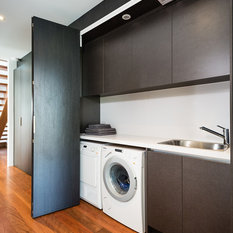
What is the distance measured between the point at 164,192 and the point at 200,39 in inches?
54.1

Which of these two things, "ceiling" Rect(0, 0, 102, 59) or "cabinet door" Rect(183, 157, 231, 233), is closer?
Answer: "cabinet door" Rect(183, 157, 231, 233)

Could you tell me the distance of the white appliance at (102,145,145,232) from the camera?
1.75m

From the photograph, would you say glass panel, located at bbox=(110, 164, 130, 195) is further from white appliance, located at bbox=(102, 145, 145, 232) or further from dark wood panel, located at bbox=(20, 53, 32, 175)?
dark wood panel, located at bbox=(20, 53, 32, 175)

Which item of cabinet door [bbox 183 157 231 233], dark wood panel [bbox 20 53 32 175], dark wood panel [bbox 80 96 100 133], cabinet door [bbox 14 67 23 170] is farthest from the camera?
cabinet door [bbox 14 67 23 170]

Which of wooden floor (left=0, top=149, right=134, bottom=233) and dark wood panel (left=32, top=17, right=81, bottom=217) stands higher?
dark wood panel (left=32, top=17, right=81, bottom=217)

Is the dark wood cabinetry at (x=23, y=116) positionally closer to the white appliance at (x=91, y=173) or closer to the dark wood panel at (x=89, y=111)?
the dark wood panel at (x=89, y=111)

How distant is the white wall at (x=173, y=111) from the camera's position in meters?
1.82

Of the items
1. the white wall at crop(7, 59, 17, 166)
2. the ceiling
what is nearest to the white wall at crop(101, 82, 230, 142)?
the ceiling

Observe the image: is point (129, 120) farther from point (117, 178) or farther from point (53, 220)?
point (53, 220)

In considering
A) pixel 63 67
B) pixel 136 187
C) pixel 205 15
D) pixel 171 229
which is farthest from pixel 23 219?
pixel 205 15

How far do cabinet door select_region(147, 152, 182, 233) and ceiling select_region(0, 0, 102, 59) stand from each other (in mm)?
2188

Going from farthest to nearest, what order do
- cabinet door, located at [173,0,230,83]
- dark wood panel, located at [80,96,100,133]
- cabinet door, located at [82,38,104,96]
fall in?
dark wood panel, located at [80,96,100,133]
cabinet door, located at [82,38,104,96]
cabinet door, located at [173,0,230,83]

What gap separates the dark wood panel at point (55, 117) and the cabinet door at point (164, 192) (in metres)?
1.07

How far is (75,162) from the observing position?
7.68 feet
